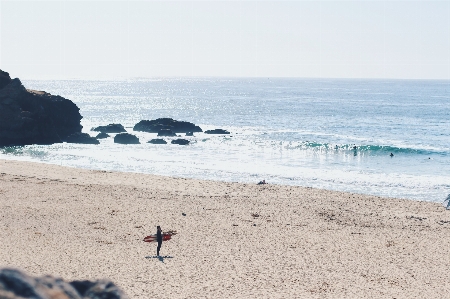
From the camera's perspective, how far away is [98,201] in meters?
31.2

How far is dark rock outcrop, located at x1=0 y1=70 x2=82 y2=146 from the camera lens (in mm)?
57656

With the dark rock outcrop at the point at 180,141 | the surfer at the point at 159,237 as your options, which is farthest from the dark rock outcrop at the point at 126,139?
the surfer at the point at 159,237

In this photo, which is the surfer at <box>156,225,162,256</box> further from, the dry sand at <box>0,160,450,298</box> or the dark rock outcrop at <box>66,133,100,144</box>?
the dark rock outcrop at <box>66,133,100,144</box>

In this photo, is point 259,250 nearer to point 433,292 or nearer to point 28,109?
point 433,292

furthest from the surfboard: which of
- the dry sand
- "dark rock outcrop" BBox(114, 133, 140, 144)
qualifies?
"dark rock outcrop" BBox(114, 133, 140, 144)

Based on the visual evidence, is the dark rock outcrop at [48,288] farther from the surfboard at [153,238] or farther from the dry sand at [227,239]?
the surfboard at [153,238]

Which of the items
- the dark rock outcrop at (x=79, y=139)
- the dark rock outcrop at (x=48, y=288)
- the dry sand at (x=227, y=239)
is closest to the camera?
the dark rock outcrop at (x=48, y=288)

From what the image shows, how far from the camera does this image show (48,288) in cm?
550

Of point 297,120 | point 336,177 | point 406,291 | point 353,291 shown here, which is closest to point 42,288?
point 353,291

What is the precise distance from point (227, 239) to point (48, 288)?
1921 centimetres

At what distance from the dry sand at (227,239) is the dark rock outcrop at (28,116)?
22231 millimetres

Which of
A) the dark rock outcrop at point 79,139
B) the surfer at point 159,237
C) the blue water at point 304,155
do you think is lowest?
the blue water at point 304,155

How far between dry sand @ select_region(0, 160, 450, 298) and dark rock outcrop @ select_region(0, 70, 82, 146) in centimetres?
2223

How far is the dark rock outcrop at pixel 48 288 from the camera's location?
16.5 ft
